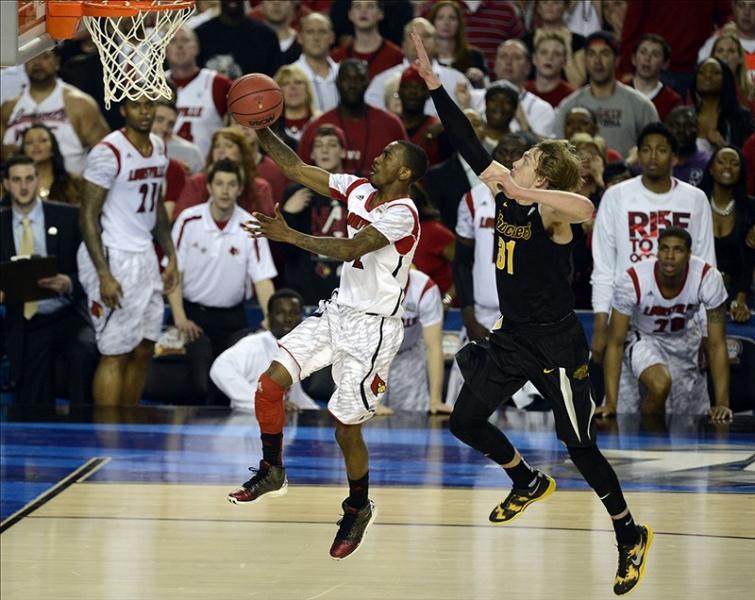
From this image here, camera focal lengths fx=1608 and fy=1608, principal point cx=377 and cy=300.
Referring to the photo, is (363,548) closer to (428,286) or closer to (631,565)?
(631,565)

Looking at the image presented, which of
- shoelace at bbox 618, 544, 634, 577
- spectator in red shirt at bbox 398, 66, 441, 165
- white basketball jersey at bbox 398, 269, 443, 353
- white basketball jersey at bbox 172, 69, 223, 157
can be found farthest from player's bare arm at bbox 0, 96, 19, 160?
shoelace at bbox 618, 544, 634, 577

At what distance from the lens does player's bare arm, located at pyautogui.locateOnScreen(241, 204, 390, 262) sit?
5996mm

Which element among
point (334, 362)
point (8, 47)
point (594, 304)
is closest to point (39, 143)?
point (594, 304)

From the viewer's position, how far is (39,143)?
10.8 m

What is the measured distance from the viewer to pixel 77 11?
6.66 metres

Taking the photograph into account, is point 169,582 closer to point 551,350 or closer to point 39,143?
point 551,350

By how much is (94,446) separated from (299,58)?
12.8ft

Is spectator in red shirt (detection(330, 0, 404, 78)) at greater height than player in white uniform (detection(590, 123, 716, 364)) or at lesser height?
greater

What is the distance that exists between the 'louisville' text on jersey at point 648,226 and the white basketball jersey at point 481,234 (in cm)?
90

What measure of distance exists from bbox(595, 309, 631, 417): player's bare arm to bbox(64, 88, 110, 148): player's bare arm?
3.93 meters

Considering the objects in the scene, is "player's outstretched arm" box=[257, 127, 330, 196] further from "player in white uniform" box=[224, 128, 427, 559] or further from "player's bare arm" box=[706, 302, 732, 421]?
"player's bare arm" box=[706, 302, 732, 421]

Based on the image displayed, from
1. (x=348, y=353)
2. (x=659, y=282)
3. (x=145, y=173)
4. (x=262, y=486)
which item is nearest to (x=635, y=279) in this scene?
(x=659, y=282)

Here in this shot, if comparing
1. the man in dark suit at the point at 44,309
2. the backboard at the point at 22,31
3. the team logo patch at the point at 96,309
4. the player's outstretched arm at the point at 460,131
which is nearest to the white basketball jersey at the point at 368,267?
the player's outstretched arm at the point at 460,131

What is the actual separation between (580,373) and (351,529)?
118 cm
